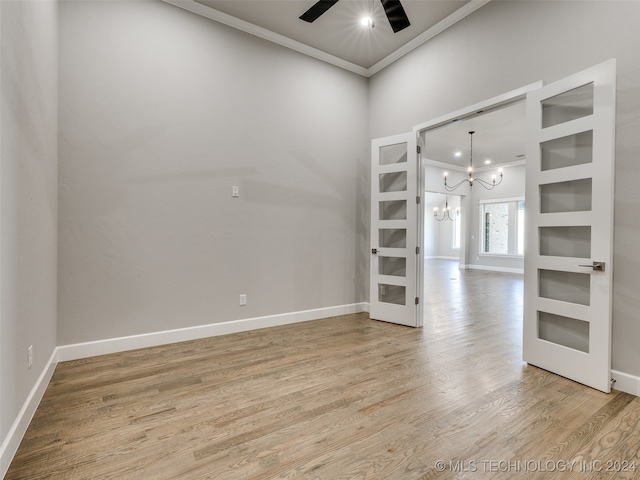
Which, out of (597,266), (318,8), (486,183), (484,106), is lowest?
(597,266)

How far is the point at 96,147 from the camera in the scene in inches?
113

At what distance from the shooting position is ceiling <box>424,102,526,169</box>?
6180mm

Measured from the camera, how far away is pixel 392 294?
4.13 m

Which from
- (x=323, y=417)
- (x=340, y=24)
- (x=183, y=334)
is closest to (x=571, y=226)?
(x=323, y=417)

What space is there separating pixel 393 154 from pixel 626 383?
10.6 ft

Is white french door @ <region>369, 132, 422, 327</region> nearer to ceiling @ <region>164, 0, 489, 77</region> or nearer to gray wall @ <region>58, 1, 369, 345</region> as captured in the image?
gray wall @ <region>58, 1, 369, 345</region>

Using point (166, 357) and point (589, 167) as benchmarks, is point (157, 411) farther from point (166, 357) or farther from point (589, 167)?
point (589, 167)

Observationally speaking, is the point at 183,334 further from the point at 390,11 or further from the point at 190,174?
the point at 390,11

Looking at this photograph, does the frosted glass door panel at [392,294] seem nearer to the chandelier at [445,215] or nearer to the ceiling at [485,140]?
the ceiling at [485,140]

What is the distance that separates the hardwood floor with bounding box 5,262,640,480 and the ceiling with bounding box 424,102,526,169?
13.8 ft

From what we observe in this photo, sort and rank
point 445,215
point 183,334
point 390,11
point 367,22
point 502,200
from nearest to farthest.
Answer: point 390,11 → point 183,334 → point 367,22 → point 502,200 → point 445,215

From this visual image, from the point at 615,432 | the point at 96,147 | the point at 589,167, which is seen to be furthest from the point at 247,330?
the point at 589,167

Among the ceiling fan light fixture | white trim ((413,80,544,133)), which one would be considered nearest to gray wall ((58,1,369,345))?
the ceiling fan light fixture

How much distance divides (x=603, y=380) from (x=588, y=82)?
88.2 inches
